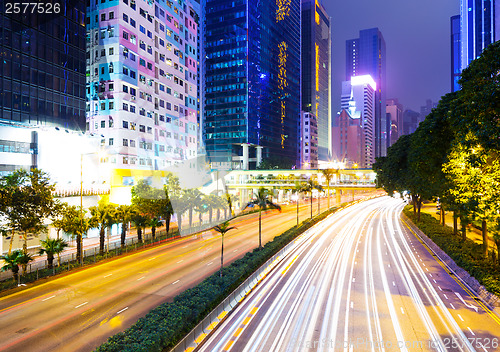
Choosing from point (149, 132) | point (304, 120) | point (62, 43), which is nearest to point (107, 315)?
point (62, 43)

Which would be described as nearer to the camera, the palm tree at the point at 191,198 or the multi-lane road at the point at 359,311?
the multi-lane road at the point at 359,311

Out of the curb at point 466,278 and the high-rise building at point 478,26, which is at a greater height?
the high-rise building at point 478,26

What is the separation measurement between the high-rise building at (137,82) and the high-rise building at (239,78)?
44428 mm

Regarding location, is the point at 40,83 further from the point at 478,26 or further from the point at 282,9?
the point at 478,26

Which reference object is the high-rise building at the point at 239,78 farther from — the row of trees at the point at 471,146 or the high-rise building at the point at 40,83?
the row of trees at the point at 471,146

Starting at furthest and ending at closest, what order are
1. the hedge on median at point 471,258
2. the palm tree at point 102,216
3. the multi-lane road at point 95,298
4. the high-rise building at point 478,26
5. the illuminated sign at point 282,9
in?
the illuminated sign at point 282,9 < the high-rise building at point 478,26 < the palm tree at point 102,216 < the hedge on median at point 471,258 < the multi-lane road at point 95,298

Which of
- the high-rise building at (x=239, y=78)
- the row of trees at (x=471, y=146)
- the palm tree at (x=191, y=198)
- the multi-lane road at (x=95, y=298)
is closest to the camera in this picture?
the multi-lane road at (x=95, y=298)

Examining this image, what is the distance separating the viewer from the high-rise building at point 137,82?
62594 millimetres

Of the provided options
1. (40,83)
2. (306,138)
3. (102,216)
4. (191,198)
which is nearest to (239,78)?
(306,138)

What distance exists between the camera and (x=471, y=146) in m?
23.9

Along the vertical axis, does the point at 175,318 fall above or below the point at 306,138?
below

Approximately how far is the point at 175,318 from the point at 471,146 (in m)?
23.5

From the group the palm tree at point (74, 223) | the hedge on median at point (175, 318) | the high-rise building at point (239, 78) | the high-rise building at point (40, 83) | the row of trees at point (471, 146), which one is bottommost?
the hedge on median at point (175, 318)

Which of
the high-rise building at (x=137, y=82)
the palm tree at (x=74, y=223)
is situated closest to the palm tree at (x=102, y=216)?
the palm tree at (x=74, y=223)
